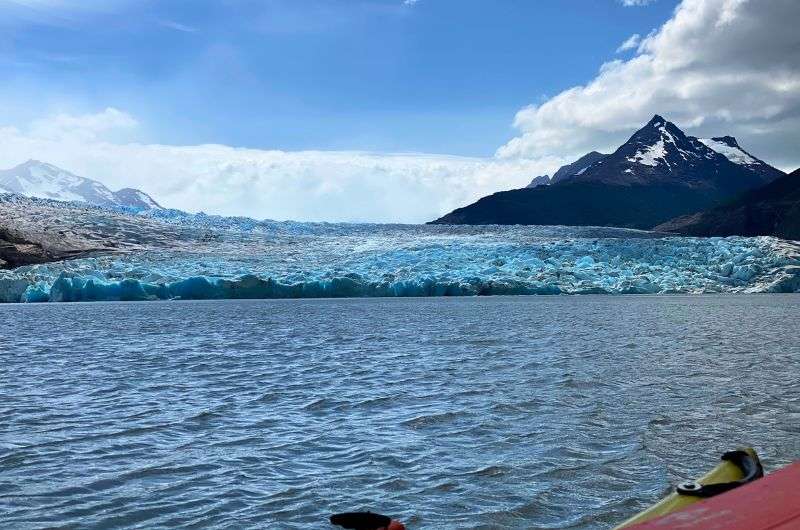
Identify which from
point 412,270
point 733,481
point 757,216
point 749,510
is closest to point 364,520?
point 749,510

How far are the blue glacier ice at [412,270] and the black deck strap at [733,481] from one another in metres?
54.7

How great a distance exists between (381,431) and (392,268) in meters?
52.1

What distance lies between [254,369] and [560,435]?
34.2 ft

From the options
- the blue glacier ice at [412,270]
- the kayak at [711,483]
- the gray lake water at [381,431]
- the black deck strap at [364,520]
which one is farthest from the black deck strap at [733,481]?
the blue glacier ice at [412,270]

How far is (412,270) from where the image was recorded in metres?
62.8

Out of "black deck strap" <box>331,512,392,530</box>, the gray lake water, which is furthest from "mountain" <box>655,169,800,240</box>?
"black deck strap" <box>331,512,392,530</box>

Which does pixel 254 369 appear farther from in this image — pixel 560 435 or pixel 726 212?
pixel 726 212

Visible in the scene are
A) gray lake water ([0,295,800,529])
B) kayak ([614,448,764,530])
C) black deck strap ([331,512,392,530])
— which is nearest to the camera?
black deck strap ([331,512,392,530])

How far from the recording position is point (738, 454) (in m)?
5.90

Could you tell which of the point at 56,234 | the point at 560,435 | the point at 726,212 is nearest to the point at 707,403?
the point at 560,435

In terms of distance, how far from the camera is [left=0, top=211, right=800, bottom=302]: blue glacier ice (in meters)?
59.5

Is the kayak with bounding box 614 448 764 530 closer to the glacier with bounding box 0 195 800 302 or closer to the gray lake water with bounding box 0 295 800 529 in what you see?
the gray lake water with bounding box 0 295 800 529

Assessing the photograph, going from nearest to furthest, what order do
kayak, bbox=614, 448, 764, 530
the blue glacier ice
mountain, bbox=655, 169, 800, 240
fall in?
kayak, bbox=614, 448, 764, 530
the blue glacier ice
mountain, bbox=655, 169, 800, 240

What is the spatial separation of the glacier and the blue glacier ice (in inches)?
3.5
